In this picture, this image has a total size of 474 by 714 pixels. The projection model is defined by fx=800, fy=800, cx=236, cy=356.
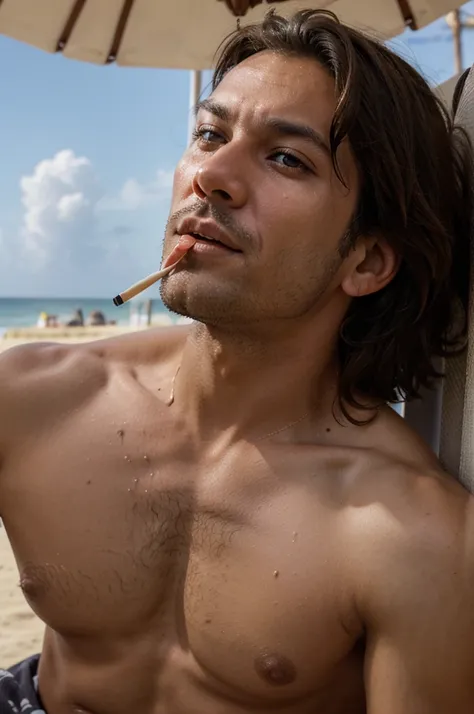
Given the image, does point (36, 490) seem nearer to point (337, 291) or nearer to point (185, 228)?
point (185, 228)

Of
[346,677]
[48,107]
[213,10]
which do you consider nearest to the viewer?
[346,677]

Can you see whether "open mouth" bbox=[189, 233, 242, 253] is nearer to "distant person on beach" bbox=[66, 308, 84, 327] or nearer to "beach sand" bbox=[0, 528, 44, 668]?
"beach sand" bbox=[0, 528, 44, 668]

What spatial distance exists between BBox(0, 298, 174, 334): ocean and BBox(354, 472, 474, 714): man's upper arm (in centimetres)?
1948

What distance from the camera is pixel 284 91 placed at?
1.39 metres

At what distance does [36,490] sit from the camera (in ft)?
4.58

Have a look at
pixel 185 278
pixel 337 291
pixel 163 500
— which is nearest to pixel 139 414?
pixel 163 500

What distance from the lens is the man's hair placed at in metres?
1.43

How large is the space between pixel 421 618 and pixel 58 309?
26.6 m

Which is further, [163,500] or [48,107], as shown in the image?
[48,107]

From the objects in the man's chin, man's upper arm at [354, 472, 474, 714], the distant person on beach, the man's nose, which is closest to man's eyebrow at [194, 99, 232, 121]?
the man's nose

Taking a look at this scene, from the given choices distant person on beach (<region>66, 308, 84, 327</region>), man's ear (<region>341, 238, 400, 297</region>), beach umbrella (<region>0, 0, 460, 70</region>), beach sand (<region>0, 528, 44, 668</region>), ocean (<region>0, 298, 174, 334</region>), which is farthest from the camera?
ocean (<region>0, 298, 174, 334</region>)

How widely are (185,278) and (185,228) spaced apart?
0.30 feet

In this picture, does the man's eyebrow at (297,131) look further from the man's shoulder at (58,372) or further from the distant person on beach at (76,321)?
the distant person on beach at (76,321)

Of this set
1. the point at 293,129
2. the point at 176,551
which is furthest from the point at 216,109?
the point at 176,551
